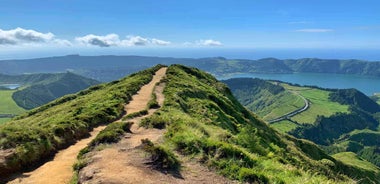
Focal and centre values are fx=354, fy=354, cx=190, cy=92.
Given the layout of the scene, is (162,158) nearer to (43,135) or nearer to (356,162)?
(43,135)

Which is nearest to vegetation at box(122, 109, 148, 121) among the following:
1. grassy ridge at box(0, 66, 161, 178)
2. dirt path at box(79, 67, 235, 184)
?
grassy ridge at box(0, 66, 161, 178)

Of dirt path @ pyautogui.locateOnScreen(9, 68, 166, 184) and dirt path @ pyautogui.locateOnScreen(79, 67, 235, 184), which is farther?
dirt path @ pyautogui.locateOnScreen(9, 68, 166, 184)

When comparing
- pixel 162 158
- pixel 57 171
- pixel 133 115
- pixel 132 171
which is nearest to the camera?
pixel 132 171

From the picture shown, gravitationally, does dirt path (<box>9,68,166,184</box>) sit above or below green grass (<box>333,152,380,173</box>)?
above

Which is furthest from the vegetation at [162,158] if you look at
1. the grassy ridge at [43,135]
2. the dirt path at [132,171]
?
the grassy ridge at [43,135]

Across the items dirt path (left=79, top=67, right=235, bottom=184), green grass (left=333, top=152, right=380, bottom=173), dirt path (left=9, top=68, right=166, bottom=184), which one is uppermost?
dirt path (left=79, top=67, right=235, bottom=184)

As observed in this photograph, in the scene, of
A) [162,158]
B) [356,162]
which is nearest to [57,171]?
[162,158]

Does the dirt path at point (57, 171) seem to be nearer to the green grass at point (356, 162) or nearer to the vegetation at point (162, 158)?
the vegetation at point (162, 158)

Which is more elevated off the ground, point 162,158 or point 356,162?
point 162,158

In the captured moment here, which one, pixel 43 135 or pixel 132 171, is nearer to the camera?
pixel 132 171

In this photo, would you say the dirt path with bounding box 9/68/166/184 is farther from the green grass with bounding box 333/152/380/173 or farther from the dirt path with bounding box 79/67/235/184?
the green grass with bounding box 333/152/380/173

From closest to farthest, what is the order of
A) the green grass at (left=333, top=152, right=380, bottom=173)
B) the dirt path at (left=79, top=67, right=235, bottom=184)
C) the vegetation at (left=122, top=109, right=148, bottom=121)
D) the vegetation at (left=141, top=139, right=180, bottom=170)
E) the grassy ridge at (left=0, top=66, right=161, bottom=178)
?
the dirt path at (left=79, top=67, right=235, bottom=184) → the vegetation at (left=141, top=139, right=180, bottom=170) → the grassy ridge at (left=0, top=66, right=161, bottom=178) → the vegetation at (left=122, top=109, right=148, bottom=121) → the green grass at (left=333, top=152, right=380, bottom=173)

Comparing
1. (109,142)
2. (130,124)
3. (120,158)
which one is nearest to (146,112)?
(130,124)

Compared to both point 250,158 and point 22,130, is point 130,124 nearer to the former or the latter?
point 22,130
